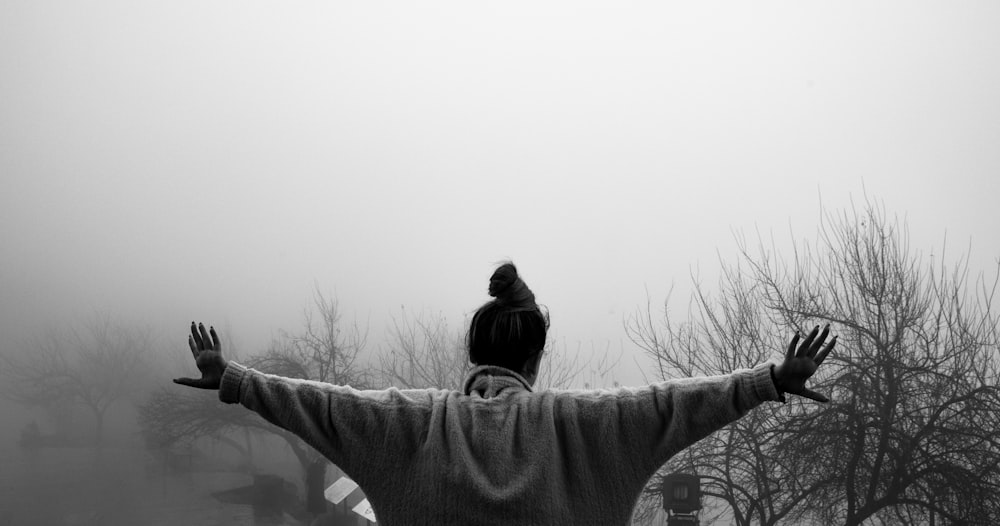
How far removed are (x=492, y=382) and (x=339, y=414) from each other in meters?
0.28

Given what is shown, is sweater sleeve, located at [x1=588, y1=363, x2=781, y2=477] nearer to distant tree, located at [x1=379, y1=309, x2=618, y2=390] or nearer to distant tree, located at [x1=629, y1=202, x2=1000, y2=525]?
distant tree, located at [x1=629, y1=202, x2=1000, y2=525]

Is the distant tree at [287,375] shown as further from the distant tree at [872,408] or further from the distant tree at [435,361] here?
the distant tree at [872,408]

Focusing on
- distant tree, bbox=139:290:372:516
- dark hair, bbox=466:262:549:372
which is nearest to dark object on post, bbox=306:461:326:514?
distant tree, bbox=139:290:372:516

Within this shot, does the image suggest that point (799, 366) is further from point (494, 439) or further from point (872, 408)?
point (872, 408)

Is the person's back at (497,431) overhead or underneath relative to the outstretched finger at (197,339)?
underneath

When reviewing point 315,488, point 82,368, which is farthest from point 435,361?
point 82,368

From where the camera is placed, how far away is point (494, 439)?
154 cm

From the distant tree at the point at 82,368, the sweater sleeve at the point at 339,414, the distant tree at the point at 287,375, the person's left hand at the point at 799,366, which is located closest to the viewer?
the person's left hand at the point at 799,366

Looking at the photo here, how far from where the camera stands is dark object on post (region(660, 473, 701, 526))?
756 centimetres

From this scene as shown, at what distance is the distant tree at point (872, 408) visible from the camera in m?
7.12

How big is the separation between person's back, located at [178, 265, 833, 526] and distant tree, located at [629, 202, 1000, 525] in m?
5.35

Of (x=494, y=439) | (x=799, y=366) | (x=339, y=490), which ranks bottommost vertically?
(x=339, y=490)

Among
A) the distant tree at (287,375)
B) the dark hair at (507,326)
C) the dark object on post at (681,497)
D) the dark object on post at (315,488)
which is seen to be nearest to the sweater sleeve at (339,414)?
the dark hair at (507,326)

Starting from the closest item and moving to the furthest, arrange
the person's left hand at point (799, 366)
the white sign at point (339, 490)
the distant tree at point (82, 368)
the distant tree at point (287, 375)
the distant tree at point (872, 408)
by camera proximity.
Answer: the person's left hand at point (799, 366)
the distant tree at point (872, 408)
the white sign at point (339, 490)
the distant tree at point (82, 368)
the distant tree at point (287, 375)
